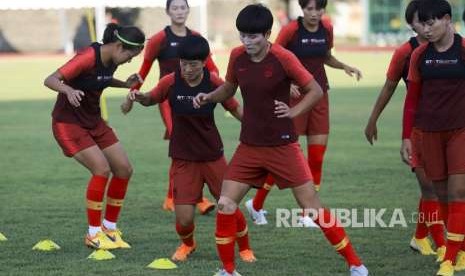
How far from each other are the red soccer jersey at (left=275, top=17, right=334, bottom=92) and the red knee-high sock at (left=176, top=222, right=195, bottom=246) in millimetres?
2653

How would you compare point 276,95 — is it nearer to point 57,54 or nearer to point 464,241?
point 464,241

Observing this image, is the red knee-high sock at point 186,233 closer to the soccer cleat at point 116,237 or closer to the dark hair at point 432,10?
the soccer cleat at point 116,237

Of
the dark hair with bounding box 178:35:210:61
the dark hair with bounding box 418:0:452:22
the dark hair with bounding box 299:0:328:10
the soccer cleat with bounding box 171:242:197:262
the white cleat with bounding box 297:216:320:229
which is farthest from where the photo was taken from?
the dark hair with bounding box 299:0:328:10

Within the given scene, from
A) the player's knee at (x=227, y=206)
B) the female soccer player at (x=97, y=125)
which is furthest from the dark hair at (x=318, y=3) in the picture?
the player's knee at (x=227, y=206)

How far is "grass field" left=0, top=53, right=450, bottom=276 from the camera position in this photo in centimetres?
856

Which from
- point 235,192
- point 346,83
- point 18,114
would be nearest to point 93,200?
point 235,192

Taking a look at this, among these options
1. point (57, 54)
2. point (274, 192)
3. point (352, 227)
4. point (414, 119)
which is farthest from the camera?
point (57, 54)

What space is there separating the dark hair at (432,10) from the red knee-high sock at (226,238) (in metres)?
1.96

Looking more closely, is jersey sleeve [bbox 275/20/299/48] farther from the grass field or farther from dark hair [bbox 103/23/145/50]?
dark hair [bbox 103/23/145/50]

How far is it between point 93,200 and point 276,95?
7.82ft

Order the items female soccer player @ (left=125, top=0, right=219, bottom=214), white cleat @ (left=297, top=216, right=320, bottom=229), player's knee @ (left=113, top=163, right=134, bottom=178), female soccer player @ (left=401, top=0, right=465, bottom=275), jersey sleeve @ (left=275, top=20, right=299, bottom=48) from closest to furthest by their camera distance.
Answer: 1. female soccer player @ (left=401, top=0, right=465, bottom=275)
2. player's knee @ (left=113, top=163, right=134, bottom=178)
3. white cleat @ (left=297, top=216, right=320, bottom=229)
4. jersey sleeve @ (left=275, top=20, right=299, bottom=48)
5. female soccer player @ (left=125, top=0, right=219, bottom=214)

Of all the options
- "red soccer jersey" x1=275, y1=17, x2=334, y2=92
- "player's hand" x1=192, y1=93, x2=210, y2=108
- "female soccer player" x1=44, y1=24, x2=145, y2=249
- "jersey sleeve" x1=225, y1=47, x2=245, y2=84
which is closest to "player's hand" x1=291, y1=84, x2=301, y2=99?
"red soccer jersey" x1=275, y1=17, x2=334, y2=92

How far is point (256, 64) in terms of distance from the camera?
777 cm

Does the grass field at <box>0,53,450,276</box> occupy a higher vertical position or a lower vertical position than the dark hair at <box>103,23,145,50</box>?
lower
